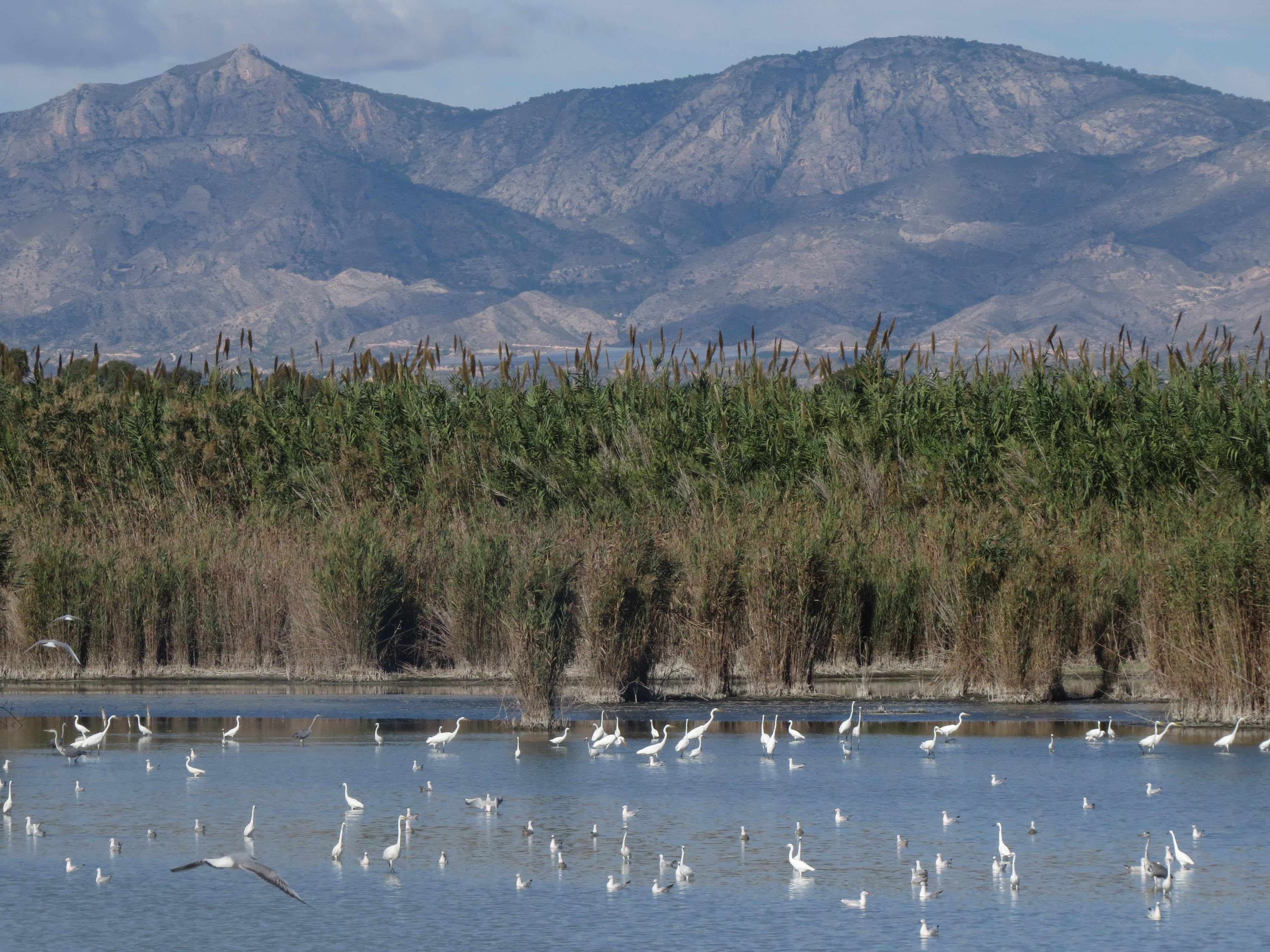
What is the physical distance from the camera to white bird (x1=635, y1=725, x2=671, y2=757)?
51.7 feet

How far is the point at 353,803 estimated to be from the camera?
13727 mm

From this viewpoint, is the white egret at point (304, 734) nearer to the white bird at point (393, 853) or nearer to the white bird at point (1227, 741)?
the white bird at point (393, 853)

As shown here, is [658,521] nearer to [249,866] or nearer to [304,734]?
[304,734]

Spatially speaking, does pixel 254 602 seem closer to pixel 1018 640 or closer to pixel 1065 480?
pixel 1018 640

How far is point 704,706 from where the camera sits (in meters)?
20.4

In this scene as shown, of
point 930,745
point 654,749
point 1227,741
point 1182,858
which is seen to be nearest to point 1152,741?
point 1227,741

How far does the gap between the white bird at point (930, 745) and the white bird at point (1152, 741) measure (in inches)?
71.1

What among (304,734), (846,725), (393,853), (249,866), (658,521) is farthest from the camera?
(658,521)

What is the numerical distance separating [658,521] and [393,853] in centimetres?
1233

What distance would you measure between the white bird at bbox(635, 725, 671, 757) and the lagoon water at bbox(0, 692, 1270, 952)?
12 cm

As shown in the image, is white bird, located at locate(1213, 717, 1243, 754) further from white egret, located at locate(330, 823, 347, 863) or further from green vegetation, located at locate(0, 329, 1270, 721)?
white egret, located at locate(330, 823, 347, 863)

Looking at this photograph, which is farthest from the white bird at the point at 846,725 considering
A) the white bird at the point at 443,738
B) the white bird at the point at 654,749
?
the white bird at the point at 443,738

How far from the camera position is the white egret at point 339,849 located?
1188 centimetres

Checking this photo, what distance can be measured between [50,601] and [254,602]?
2492 millimetres
